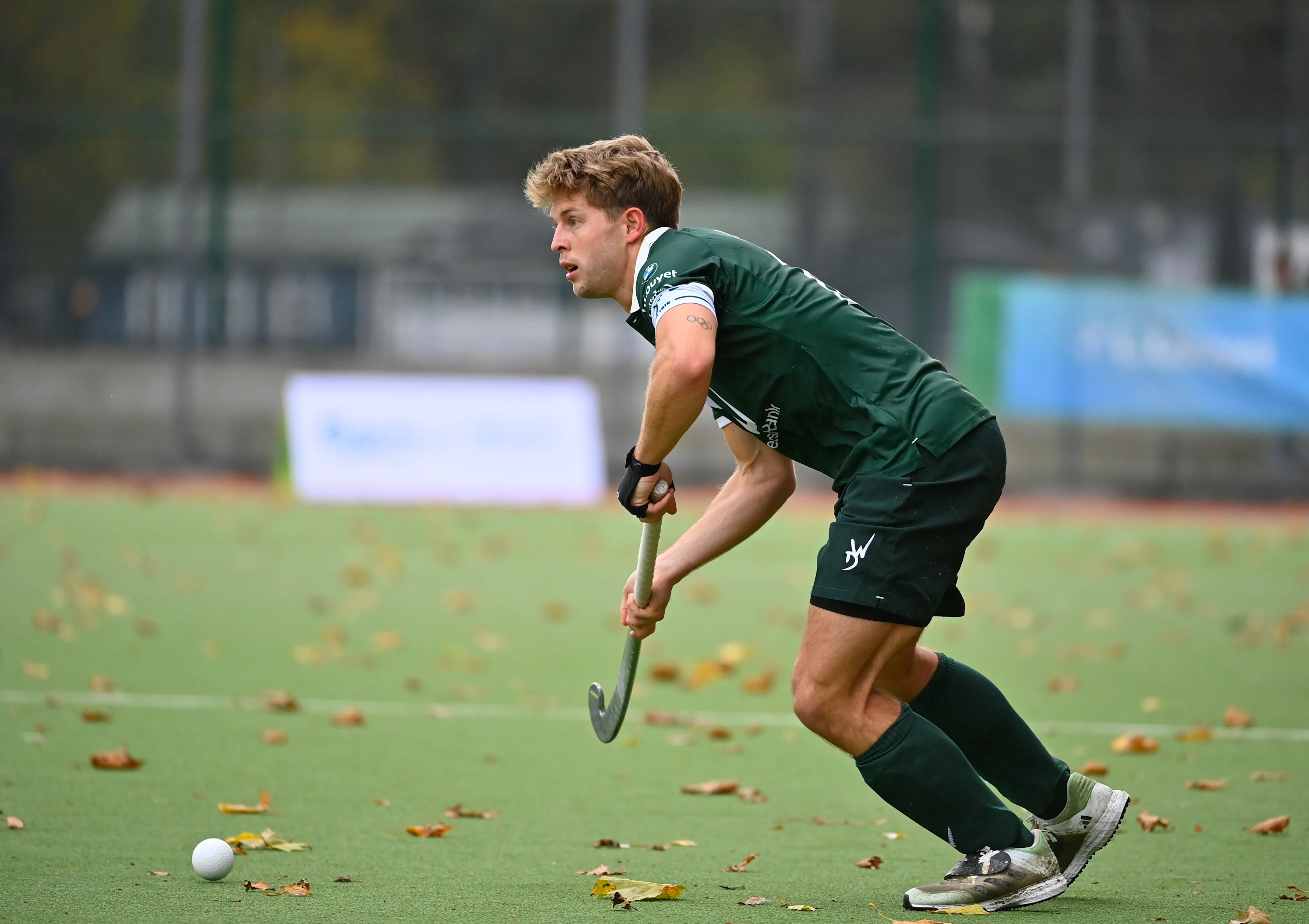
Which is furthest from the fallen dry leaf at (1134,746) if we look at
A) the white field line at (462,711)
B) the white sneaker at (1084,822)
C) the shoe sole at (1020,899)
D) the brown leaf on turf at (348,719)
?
the brown leaf on turf at (348,719)

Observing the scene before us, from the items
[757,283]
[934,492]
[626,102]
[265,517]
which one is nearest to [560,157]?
[757,283]

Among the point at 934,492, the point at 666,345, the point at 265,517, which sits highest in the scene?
the point at 666,345

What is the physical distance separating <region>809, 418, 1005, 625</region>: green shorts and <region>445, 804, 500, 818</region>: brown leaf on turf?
56.6 inches

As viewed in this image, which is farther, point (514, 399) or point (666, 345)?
point (514, 399)

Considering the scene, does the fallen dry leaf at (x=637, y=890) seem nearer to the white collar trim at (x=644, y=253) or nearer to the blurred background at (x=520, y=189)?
the white collar trim at (x=644, y=253)

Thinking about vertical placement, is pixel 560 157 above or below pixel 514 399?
above

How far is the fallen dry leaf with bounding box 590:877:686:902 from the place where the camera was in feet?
12.9

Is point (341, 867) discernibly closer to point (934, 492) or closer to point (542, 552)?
point (934, 492)

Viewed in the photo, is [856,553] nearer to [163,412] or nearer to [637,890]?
[637,890]

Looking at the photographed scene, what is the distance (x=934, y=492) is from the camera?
387cm

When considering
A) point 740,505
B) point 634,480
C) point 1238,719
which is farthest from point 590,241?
point 1238,719

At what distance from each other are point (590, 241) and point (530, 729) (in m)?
2.67

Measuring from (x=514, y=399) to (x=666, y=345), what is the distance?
12.4 m

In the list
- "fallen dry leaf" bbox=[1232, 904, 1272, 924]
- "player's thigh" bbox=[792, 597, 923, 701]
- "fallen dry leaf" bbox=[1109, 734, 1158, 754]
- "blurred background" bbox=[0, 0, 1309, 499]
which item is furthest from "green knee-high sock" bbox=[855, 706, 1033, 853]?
"blurred background" bbox=[0, 0, 1309, 499]
